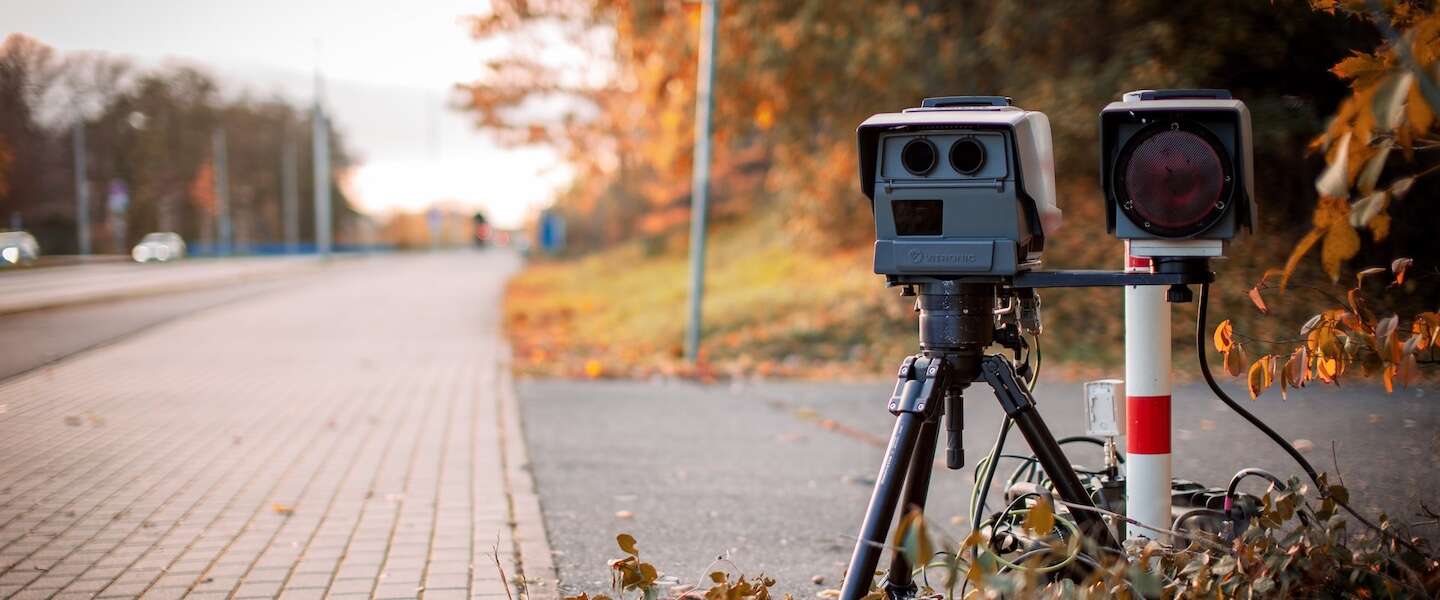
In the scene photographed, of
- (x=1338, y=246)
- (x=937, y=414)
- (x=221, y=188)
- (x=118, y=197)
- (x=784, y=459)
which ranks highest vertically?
(x=221, y=188)

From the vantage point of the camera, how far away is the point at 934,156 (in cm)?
266

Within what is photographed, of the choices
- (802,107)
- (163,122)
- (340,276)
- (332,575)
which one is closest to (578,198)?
(340,276)

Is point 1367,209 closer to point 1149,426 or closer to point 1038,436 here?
point 1038,436

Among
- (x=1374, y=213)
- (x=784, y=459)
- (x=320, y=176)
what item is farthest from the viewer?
(x=320, y=176)

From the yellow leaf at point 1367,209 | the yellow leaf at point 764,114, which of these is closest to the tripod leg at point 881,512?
the yellow leaf at point 1367,209

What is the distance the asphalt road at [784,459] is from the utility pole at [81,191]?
2.54 m

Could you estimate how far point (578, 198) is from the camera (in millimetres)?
35906

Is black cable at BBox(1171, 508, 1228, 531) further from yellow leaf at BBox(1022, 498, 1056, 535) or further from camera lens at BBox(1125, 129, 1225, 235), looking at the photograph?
yellow leaf at BBox(1022, 498, 1056, 535)

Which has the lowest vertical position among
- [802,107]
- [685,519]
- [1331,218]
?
[685,519]

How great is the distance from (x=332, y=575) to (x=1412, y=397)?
3.74 m

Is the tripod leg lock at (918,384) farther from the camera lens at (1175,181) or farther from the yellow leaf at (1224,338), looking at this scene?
the yellow leaf at (1224,338)

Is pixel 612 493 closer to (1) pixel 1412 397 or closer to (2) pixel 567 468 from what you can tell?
(2) pixel 567 468

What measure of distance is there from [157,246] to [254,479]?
104 inches

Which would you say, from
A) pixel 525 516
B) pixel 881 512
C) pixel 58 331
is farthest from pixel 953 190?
pixel 58 331
